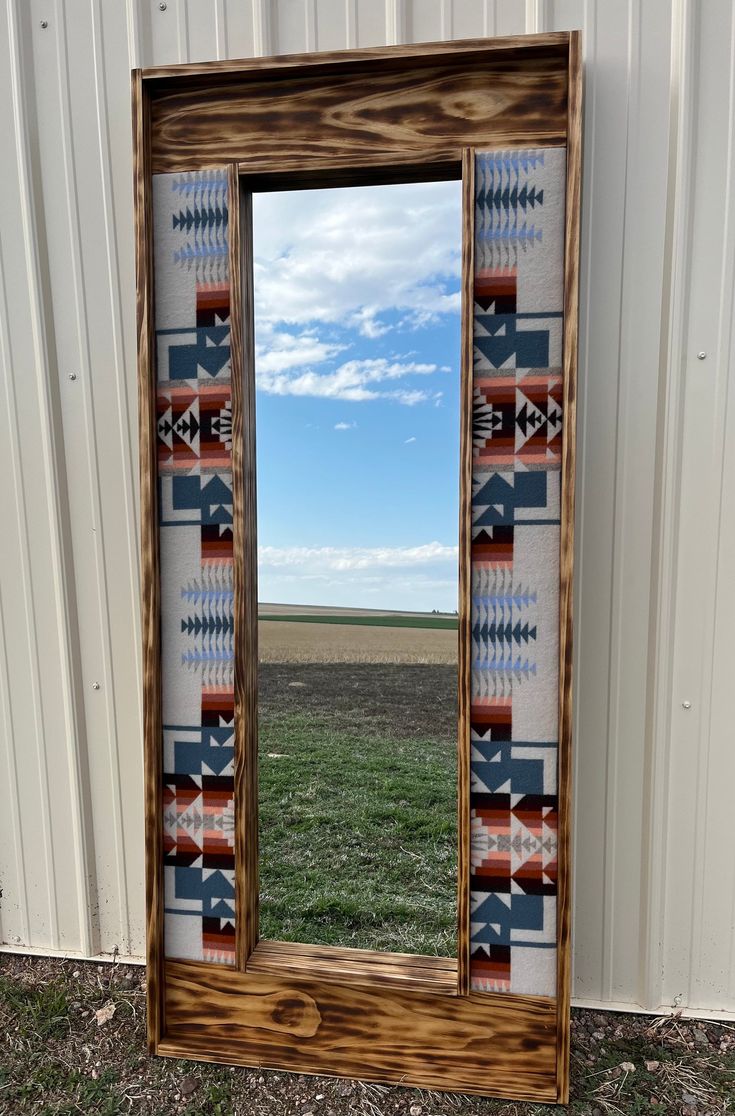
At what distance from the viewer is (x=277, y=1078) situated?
4.93 feet

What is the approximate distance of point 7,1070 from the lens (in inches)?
59.9

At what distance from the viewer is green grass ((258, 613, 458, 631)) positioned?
174 centimetres

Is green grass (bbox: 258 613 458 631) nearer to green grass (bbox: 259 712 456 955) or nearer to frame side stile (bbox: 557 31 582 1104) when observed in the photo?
frame side stile (bbox: 557 31 582 1104)

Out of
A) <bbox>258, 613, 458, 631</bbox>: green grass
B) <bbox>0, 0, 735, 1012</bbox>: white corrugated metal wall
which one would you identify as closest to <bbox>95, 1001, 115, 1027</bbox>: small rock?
<bbox>0, 0, 735, 1012</bbox>: white corrugated metal wall

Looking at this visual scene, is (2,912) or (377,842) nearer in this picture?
(2,912)

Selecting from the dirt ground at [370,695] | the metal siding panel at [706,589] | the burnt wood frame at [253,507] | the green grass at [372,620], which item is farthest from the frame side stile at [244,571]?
the dirt ground at [370,695]

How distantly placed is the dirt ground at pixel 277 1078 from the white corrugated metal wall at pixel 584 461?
3.9 inches

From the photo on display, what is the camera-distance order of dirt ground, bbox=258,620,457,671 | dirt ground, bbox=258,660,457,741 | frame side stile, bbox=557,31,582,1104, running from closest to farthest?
frame side stile, bbox=557,31,582,1104 < dirt ground, bbox=258,620,457,671 < dirt ground, bbox=258,660,457,741

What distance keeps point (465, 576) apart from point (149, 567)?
0.74 m

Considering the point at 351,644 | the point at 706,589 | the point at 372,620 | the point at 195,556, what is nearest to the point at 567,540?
the point at 706,589

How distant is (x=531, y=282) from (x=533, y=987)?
157 centimetres

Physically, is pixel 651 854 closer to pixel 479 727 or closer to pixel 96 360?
pixel 479 727

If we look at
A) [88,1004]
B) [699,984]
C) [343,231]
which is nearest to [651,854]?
[699,984]

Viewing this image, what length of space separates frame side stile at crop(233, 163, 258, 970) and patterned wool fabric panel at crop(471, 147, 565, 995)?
1.75 ft
